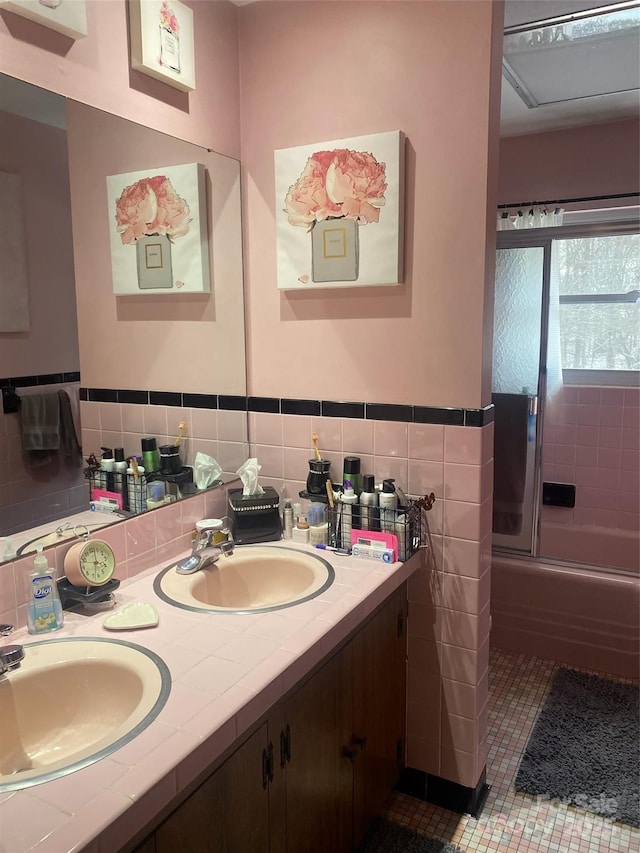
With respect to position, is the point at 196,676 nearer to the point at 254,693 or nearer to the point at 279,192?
the point at 254,693

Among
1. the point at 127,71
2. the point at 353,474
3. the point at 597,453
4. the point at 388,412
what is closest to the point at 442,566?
the point at 353,474

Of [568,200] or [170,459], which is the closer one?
[170,459]

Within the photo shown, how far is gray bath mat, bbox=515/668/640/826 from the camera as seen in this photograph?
198cm

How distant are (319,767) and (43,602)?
0.71 m

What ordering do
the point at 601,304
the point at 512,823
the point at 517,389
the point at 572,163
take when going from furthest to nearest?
the point at 601,304, the point at 572,163, the point at 517,389, the point at 512,823

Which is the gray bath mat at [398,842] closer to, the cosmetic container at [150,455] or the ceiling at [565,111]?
the cosmetic container at [150,455]

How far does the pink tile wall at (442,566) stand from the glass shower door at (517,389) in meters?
1.20

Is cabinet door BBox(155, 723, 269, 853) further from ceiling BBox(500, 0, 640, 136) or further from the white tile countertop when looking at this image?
ceiling BBox(500, 0, 640, 136)

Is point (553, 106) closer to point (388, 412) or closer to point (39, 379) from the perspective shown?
point (388, 412)

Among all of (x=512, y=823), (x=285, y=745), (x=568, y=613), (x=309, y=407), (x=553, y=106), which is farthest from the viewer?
(x=553, y=106)

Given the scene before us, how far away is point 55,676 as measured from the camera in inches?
47.7

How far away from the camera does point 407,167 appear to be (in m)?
1.78

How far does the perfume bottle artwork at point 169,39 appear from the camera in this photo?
1612mm

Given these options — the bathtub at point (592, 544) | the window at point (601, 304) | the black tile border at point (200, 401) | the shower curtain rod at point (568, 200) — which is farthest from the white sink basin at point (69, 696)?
the window at point (601, 304)
